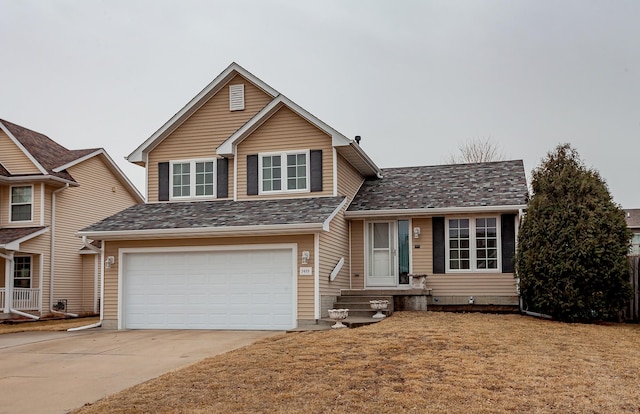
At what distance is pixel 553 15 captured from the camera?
15773mm

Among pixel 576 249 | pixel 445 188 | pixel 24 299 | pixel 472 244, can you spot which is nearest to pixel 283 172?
pixel 445 188

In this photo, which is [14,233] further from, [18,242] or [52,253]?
[52,253]

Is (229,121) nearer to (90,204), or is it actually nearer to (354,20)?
(354,20)

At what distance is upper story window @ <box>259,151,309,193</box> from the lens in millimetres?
18366

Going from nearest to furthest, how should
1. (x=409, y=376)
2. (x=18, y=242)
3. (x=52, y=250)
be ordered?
(x=409, y=376)
(x=18, y=242)
(x=52, y=250)

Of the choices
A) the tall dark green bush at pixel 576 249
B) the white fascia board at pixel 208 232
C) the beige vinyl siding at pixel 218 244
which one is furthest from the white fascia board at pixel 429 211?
the white fascia board at pixel 208 232

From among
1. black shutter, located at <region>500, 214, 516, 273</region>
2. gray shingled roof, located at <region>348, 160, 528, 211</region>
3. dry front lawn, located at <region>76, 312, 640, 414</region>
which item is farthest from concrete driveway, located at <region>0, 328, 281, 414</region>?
black shutter, located at <region>500, 214, 516, 273</region>

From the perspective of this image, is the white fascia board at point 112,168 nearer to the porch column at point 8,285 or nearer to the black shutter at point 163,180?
the porch column at point 8,285

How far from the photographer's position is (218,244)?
1692 centimetres

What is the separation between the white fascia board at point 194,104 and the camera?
19516 mm

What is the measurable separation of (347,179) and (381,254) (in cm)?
244

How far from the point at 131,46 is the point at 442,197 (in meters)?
9.99

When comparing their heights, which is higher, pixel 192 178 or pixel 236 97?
pixel 236 97

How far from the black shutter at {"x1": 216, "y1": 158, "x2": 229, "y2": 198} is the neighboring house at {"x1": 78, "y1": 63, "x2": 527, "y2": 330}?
0.03m
